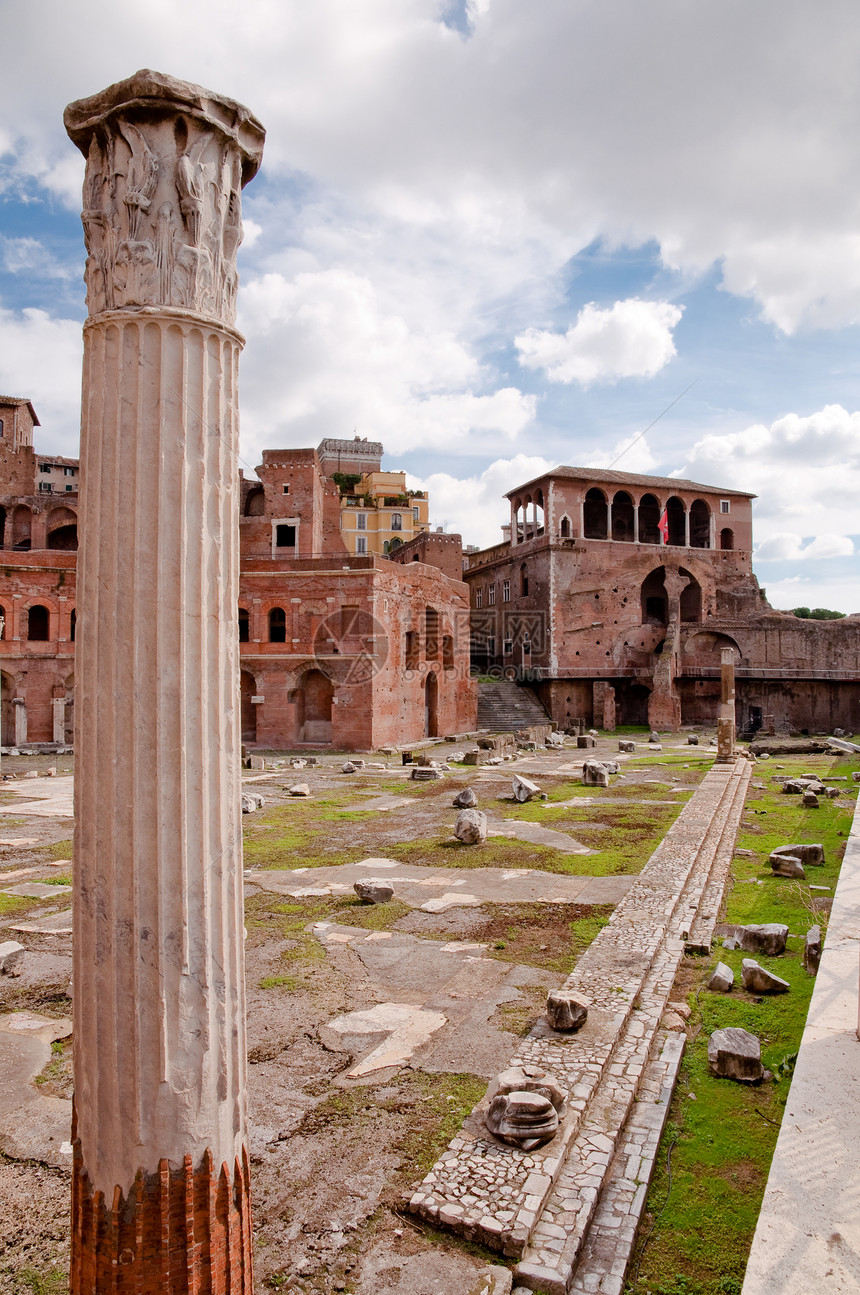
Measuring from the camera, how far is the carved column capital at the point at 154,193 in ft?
9.40

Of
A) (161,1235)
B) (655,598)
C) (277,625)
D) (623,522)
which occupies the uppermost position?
(623,522)

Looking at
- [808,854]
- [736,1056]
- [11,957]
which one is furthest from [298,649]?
[736,1056]

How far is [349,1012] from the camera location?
615 centimetres

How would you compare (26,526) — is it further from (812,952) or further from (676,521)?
(812,952)

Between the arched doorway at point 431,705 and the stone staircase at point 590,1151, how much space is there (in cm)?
2378

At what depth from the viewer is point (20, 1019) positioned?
6.06 m

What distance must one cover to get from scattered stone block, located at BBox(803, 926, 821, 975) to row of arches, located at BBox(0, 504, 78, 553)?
119 ft

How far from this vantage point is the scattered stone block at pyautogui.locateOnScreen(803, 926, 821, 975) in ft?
22.6

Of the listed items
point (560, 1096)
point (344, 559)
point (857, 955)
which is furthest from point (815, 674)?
point (560, 1096)

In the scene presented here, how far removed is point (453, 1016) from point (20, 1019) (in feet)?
10.7

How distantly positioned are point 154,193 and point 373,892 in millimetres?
7609

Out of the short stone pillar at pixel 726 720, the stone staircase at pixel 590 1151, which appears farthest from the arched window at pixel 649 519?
the stone staircase at pixel 590 1151

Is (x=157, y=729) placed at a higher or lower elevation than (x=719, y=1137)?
higher

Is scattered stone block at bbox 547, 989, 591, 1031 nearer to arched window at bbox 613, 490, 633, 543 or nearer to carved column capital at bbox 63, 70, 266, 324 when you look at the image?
carved column capital at bbox 63, 70, 266, 324
